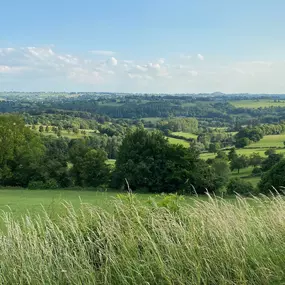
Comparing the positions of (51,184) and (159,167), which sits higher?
(159,167)

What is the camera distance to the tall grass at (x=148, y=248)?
4984 mm

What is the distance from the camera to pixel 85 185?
49938mm

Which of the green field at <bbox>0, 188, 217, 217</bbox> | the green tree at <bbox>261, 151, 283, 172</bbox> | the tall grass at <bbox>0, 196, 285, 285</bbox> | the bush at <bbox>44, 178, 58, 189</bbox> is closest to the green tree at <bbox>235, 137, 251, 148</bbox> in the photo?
the green tree at <bbox>261, 151, 283, 172</bbox>

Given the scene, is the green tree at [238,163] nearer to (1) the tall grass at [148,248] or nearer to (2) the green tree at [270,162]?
(2) the green tree at [270,162]

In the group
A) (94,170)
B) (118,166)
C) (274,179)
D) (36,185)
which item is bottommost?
(36,185)

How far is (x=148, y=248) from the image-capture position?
17.5 feet

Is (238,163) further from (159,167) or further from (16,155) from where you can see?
(16,155)

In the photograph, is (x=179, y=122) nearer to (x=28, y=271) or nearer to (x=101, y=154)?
(x=101, y=154)

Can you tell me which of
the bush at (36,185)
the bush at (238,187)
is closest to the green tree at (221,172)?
the bush at (238,187)

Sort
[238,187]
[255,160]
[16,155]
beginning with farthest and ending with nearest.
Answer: [255,160] → [16,155] → [238,187]

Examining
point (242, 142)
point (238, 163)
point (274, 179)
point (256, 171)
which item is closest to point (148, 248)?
point (274, 179)

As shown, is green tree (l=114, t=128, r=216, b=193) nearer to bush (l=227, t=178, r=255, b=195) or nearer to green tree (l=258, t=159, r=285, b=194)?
bush (l=227, t=178, r=255, b=195)

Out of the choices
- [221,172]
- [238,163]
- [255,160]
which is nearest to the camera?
[221,172]

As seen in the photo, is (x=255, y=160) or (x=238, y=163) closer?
(x=238, y=163)
